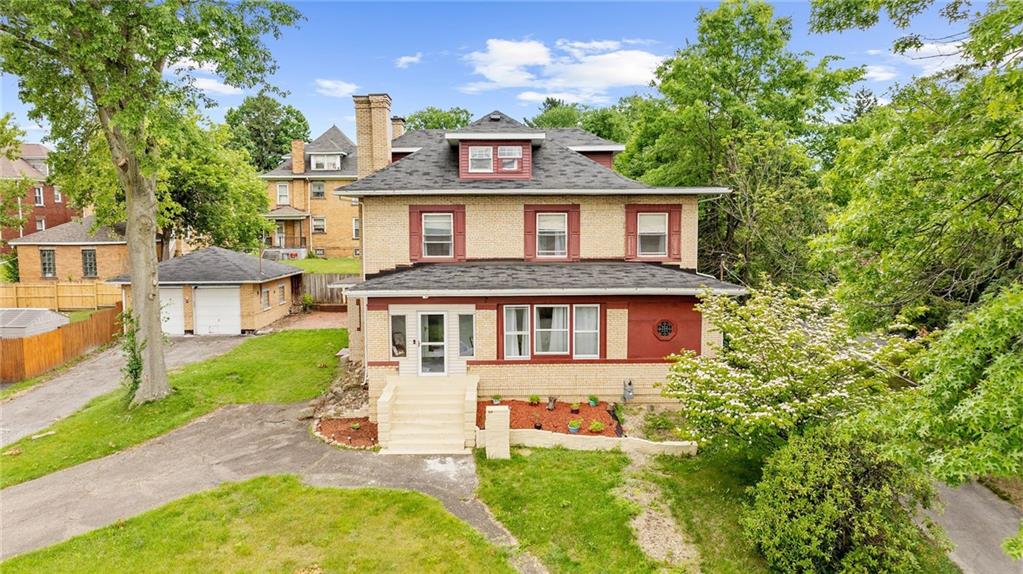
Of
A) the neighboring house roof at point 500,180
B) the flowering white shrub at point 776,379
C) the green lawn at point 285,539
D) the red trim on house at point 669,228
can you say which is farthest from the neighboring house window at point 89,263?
the flowering white shrub at point 776,379

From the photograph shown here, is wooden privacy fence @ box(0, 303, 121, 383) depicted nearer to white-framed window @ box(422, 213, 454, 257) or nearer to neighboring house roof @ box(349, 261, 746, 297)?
neighboring house roof @ box(349, 261, 746, 297)

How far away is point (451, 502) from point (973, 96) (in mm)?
10788

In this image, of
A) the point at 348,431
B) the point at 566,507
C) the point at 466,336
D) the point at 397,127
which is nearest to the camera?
the point at 566,507

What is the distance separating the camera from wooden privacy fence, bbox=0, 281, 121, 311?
29.2 m

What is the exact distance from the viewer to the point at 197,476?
1139 centimetres

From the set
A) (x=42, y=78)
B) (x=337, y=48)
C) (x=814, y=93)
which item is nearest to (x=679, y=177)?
(x=814, y=93)

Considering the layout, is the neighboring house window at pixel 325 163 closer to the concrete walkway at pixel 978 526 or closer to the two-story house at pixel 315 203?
the two-story house at pixel 315 203

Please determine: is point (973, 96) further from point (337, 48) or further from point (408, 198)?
point (337, 48)

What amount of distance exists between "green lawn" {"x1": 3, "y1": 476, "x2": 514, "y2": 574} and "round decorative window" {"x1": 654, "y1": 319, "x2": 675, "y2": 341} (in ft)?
27.6

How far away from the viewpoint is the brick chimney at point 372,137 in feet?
62.0

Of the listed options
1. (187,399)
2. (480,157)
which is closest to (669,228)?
(480,157)

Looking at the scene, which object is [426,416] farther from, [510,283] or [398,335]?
[510,283]

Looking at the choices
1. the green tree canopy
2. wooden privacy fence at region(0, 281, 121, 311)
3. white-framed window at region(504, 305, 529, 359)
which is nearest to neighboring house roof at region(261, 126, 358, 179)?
wooden privacy fence at region(0, 281, 121, 311)

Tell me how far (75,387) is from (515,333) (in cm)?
1626
